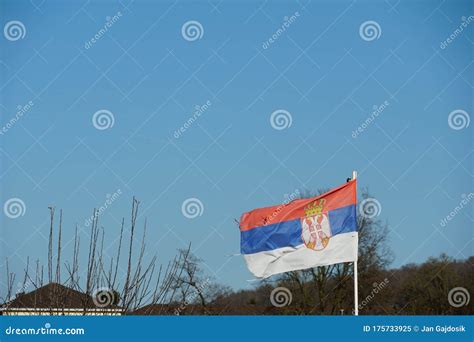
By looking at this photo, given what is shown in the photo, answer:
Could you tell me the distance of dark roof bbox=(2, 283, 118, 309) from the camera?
33.2 ft

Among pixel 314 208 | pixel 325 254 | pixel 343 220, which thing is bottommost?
pixel 325 254

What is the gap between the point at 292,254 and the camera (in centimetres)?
1298

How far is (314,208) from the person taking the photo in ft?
43.1

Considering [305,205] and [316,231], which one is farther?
[305,205]

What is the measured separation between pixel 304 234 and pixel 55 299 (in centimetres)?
444

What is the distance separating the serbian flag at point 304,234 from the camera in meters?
12.9

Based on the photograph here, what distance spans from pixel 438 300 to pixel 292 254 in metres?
22.2

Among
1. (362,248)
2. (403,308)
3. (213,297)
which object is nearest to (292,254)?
(213,297)
